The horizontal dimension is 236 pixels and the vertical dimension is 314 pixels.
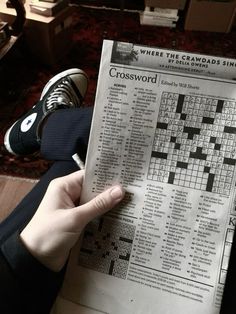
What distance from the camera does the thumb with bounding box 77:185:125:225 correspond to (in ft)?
1.73

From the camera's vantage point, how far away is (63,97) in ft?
3.67

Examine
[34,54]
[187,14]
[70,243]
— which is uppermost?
[187,14]

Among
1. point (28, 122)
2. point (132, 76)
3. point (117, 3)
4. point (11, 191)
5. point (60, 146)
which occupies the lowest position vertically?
point (11, 191)

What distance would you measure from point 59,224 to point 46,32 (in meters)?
1.24

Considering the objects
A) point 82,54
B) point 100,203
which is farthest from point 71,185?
point 82,54

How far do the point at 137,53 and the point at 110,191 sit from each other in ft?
0.72

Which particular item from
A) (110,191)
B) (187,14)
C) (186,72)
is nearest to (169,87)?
(186,72)

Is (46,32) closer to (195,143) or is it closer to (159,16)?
(159,16)

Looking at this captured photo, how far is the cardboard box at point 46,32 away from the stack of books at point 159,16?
547 millimetres

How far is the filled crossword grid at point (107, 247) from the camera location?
56 centimetres

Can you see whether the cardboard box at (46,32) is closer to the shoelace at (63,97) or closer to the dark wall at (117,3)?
the shoelace at (63,97)

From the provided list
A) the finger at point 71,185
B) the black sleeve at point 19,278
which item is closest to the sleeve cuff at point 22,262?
the black sleeve at point 19,278

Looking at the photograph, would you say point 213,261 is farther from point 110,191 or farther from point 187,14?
point 187,14

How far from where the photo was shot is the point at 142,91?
507 mm
